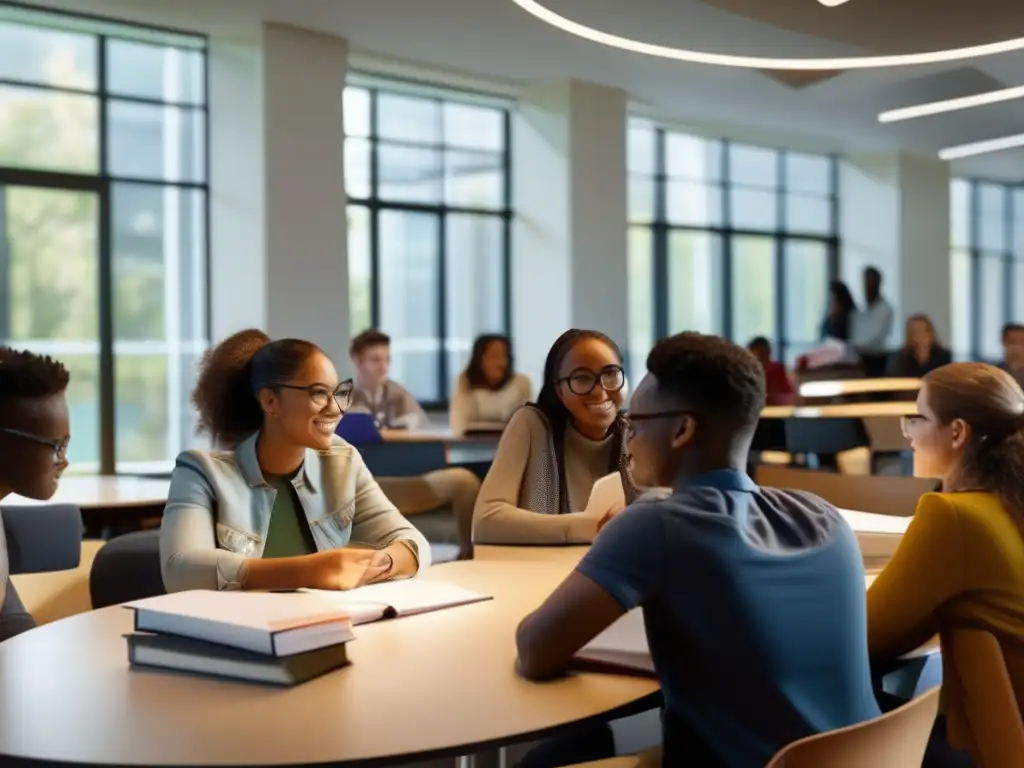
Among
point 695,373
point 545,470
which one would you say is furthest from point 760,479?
point 695,373

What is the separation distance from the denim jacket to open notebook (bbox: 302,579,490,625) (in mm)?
215

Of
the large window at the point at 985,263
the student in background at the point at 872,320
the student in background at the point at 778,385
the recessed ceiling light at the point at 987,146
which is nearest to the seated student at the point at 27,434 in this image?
the student in background at the point at 778,385

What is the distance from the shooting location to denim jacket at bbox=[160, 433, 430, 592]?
238cm

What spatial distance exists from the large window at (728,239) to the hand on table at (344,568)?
9.59 meters

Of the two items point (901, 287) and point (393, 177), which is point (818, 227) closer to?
point (901, 287)

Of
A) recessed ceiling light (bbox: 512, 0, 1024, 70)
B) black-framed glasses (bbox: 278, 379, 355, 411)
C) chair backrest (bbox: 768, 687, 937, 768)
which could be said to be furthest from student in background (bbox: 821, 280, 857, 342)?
chair backrest (bbox: 768, 687, 937, 768)

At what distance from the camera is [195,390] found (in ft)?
8.94

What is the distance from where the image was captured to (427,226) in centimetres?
1091

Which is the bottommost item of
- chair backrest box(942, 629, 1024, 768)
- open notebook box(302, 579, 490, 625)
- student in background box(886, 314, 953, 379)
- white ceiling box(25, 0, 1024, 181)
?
chair backrest box(942, 629, 1024, 768)

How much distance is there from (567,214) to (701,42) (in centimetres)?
230

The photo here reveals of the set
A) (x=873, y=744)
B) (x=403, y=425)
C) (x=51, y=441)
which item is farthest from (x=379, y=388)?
(x=873, y=744)

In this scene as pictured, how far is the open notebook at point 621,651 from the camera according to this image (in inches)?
70.0

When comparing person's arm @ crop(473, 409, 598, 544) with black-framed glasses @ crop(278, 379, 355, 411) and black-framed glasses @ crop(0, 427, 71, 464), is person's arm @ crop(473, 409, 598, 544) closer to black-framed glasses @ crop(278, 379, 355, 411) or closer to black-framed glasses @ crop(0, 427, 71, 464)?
black-framed glasses @ crop(278, 379, 355, 411)

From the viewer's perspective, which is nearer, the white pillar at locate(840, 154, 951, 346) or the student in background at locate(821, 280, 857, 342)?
the student in background at locate(821, 280, 857, 342)
